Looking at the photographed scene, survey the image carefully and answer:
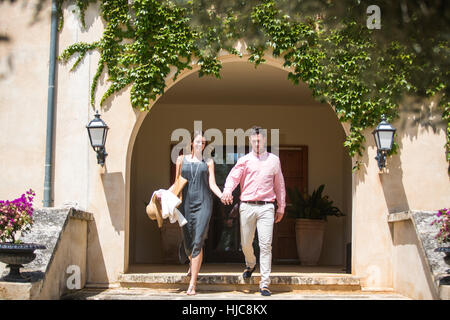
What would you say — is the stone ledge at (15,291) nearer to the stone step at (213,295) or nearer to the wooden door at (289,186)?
the stone step at (213,295)

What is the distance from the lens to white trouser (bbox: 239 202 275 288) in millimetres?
6738

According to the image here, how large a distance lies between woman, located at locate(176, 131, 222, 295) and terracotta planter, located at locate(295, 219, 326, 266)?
4.06m

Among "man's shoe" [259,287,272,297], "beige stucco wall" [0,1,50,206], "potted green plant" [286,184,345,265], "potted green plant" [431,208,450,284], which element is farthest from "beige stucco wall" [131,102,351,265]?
"potted green plant" [431,208,450,284]

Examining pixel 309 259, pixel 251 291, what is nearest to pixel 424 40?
pixel 251 291

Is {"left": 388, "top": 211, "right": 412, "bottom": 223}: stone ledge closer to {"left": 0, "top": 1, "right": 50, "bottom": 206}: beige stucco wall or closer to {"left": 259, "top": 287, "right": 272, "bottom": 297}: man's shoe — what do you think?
{"left": 259, "top": 287, "right": 272, "bottom": 297}: man's shoe

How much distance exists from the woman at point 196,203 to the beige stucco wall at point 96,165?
1.19 metres

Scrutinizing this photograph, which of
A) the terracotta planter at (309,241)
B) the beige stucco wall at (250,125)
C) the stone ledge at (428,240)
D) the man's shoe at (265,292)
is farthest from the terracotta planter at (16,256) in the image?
the beige stucco wall at (250,125)

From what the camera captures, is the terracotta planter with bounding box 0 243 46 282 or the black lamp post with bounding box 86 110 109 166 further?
the black lamp post with bounding box 86 110 109 166

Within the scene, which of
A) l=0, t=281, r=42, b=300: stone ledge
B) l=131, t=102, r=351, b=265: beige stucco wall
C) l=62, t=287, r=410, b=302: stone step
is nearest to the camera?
l=0, t=281, r=42, b=300: stone ledge

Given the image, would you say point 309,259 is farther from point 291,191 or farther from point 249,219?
point 249,219

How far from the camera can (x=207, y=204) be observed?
696 centimetres

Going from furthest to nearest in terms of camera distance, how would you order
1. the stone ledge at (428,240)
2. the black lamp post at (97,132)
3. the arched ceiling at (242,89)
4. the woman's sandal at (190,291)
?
the arched ceiling at (242,89) < the black lamp post at (97,132) < the woman's sandal at (190,291) < the stone ledge at (428,240)

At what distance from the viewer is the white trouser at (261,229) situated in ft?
22.1
